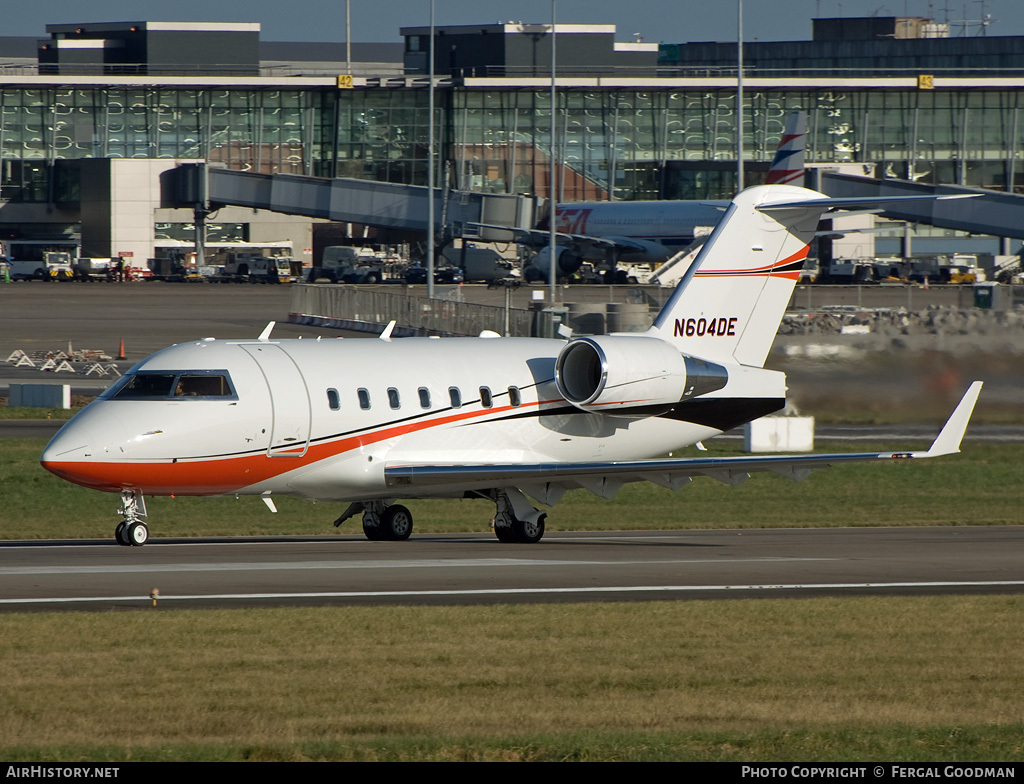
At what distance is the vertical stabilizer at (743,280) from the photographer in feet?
101

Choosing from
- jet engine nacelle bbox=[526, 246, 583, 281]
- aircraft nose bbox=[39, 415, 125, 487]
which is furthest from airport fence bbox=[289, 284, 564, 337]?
aircraft nose bbox=[39, 415, 125, 487]

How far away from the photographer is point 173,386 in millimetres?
25406

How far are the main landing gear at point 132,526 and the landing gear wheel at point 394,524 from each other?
4903 millimetres

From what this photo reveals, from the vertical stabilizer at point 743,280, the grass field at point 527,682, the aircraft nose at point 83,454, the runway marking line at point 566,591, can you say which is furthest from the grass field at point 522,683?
the vertical stabilizer at point 743,280

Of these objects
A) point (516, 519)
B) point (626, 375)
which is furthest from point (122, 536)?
point (626, 375)

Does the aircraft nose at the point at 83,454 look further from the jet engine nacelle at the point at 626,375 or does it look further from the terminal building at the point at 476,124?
the terminal building at the point at 476,124

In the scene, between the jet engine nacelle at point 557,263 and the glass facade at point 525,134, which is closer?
the jet engine nacelle at point 557,263

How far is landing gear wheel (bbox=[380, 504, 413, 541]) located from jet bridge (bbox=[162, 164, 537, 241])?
93.2 meters

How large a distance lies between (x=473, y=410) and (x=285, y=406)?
388 cm

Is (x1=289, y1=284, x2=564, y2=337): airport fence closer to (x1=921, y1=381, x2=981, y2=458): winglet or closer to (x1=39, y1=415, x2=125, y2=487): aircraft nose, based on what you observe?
(x1=921, y1=381, x2=981, y2=458): winglet

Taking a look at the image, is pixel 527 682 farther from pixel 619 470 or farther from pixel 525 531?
pixel 525 531

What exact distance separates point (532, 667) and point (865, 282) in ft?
346

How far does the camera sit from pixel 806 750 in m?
11.4

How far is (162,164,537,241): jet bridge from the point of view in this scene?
122688 millimetres
